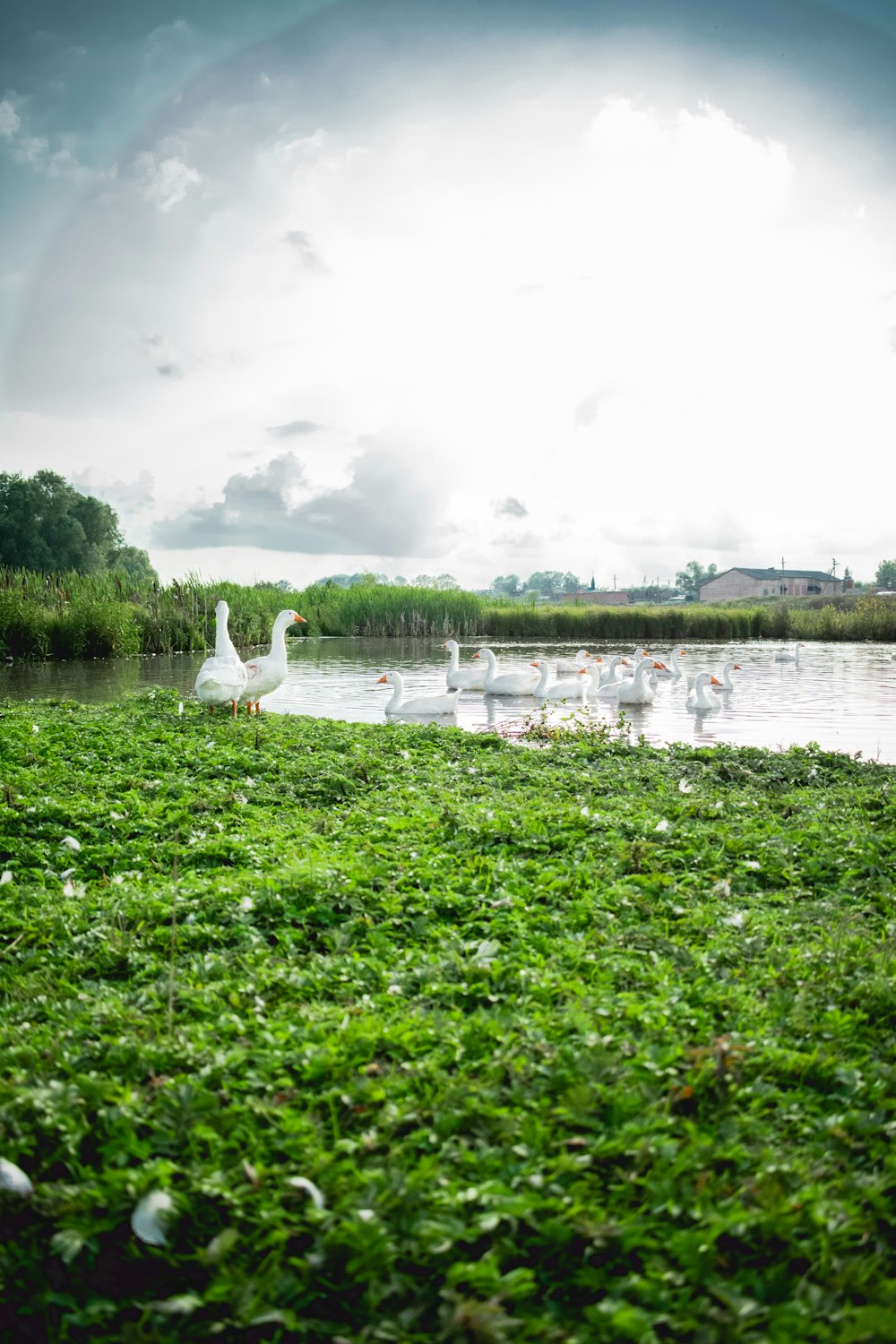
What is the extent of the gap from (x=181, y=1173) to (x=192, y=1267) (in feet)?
1.00

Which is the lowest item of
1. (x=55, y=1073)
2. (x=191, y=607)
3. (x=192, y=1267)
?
(x=192, y=1267)

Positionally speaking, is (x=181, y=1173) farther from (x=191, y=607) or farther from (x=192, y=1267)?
(x=191, y=607)

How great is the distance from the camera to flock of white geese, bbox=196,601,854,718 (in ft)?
41.0

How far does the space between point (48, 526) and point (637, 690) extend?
248 feet

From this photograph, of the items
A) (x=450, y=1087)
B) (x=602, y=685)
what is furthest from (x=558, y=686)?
(x=450, y=1087)

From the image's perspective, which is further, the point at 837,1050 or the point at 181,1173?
the point at 837,1050

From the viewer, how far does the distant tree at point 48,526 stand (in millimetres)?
77000

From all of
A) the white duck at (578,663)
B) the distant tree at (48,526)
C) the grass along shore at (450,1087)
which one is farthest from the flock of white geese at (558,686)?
the distant tree at (48,526)

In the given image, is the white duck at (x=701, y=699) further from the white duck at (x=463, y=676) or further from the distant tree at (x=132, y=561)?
the distant tree at (x=132, y=561)

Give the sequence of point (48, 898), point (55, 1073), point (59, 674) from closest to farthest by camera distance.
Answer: point (55, 1073), point (48, 898), point (59, 674)

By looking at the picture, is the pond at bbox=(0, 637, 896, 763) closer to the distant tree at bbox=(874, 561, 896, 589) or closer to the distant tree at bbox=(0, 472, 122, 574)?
the distant tree at bbox=(0, 472, 122, 574)

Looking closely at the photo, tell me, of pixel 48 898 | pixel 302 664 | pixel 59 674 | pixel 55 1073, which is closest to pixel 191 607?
pixel 302 664

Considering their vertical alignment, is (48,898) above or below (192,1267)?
above

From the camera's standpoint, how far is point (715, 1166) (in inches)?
118
